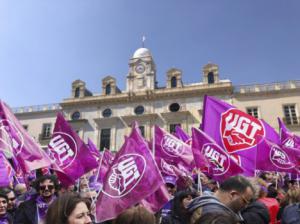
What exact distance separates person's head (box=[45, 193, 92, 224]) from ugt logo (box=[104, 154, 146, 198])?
1.76 m

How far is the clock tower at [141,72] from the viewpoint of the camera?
33000 mm

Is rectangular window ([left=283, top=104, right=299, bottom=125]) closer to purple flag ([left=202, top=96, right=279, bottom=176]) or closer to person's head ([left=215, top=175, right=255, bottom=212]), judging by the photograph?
purple flag ([left=202, top=96, right=279, bottom=176])

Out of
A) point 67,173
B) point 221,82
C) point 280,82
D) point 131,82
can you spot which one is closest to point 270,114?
point 280,82

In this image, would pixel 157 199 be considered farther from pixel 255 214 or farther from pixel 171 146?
pixel 171 146

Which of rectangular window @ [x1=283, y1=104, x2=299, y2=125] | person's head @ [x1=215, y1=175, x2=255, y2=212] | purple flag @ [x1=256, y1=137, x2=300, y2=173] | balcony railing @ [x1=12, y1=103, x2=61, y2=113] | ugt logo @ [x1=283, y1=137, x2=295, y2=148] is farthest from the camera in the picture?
balcony railing @ [x1=12, y1=103, x2=61, y2=113]

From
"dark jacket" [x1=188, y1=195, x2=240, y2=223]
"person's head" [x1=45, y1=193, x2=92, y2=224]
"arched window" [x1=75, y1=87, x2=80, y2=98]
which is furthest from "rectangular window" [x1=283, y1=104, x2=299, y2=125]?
"person's head" [x1=45, y1=193, x2=92, y2=224]

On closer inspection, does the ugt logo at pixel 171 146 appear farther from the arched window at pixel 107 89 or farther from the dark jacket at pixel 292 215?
the arched window at pixel 107 89

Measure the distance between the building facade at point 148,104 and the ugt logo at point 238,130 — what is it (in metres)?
21.7

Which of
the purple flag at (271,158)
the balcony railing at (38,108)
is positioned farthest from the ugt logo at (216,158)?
the balcony railing at (38,108)

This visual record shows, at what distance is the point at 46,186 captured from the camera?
4410mm

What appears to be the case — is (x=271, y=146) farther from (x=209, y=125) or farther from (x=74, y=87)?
(x=74, y=87)

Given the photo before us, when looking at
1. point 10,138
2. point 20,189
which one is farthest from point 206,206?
point 20,189

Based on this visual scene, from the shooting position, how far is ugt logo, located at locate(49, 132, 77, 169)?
6.73 metres

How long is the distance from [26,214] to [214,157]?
14.2ft
